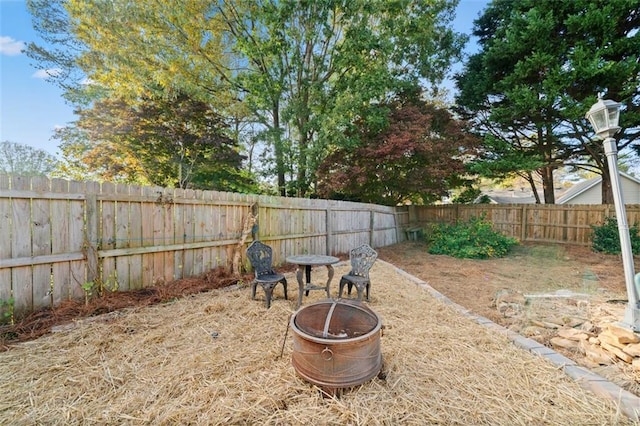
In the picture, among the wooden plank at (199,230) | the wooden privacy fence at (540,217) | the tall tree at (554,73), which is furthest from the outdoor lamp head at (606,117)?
the wooden privacy fence at (540,217)

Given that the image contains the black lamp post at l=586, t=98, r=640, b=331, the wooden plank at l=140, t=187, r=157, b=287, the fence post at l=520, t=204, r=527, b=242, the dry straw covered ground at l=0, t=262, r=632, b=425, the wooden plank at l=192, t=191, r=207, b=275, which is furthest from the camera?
the fence post at l=520, t=204, r=527, b=242

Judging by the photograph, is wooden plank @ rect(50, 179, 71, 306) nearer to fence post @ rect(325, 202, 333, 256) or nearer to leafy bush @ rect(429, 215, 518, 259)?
fence post @ rect(325, 202, 333, 256)

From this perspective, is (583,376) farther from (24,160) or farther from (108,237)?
(24,160)

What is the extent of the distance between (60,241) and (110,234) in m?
0.46

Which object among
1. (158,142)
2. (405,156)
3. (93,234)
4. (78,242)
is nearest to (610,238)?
(405,156)

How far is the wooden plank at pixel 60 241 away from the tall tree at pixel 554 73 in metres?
10.9

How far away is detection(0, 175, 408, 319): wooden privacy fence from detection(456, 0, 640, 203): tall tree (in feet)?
28.3

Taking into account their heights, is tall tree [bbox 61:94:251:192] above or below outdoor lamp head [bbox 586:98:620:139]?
above

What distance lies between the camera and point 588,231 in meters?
8.46

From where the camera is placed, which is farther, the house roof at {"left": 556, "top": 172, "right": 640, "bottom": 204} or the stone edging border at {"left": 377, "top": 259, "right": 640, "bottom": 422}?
the house roof at {"left": 556, "top": 172, "right": 640, "bottom": 204}

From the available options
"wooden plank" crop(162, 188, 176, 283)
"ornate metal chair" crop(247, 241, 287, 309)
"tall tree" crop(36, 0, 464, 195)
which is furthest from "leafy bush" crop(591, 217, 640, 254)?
"wooden plank" crop(162, 188, 176, 283)

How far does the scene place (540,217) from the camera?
371 inches

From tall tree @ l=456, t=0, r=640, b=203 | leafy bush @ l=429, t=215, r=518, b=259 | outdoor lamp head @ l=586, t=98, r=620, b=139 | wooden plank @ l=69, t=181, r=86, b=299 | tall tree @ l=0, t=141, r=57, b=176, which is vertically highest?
tall tree @ l=456, t=0, r=640, b=203

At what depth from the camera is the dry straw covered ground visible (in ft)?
5.49
